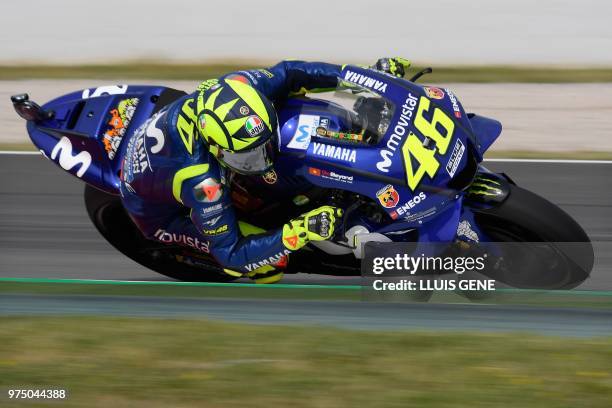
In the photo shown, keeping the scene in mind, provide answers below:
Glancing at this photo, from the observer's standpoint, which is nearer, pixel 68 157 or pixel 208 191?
pixel 208 191

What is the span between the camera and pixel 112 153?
5801 mm

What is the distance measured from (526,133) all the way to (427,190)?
465 cm

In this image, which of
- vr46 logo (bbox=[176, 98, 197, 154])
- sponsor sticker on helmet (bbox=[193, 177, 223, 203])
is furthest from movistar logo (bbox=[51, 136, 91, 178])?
sponsor sticker on helmet (bbox=[193, 177, 223, 203])

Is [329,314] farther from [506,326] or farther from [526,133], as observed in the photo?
[526,133]

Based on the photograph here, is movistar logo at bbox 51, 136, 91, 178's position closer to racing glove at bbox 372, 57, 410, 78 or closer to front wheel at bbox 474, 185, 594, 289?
racing glove at bbox 372, 57, 410, 78

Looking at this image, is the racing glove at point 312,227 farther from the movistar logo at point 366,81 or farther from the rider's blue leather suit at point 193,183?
the movistar logo at point 366,81

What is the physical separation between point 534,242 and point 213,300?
1734 mm

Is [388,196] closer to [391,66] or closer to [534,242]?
[534,242]

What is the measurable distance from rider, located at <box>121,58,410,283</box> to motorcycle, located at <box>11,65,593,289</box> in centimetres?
9

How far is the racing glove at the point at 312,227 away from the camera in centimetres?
499

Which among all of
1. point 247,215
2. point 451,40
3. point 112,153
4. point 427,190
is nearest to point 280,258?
point 247,215

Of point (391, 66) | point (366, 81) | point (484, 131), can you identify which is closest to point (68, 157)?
point (366, 81)

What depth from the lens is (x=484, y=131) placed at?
5527 millimetres

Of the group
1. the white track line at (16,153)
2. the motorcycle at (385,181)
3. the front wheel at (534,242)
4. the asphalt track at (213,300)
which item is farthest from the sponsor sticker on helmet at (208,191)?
the white track line at (16,153)
